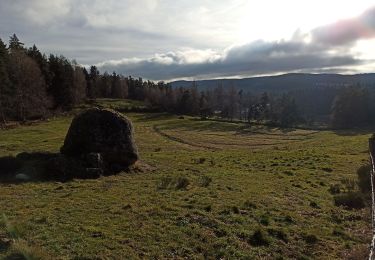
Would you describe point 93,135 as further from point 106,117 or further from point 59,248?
point 59,248

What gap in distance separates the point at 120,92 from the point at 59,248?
187 metres

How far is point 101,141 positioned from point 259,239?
55.3 feet

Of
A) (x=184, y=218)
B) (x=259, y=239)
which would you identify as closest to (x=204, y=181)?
(x=184, y=218)

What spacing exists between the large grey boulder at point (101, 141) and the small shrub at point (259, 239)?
15328mm

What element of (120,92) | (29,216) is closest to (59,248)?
(29,216)

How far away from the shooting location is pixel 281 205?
2181cm

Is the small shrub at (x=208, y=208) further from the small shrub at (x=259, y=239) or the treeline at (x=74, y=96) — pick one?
the treeline at (x=74, y=96)

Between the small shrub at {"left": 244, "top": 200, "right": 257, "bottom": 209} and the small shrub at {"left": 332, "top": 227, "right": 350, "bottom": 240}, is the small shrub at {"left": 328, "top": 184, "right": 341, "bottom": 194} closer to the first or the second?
the small shrub at {"left": 244, "top": 200, "right": 257, "bottom": 209}

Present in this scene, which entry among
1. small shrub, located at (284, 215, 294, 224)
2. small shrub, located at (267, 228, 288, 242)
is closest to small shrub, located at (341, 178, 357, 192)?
small shrub, located at (284, 215, 294, 224)

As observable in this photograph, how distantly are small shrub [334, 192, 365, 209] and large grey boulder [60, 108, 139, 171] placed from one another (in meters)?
14.7

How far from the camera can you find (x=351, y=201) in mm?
23344

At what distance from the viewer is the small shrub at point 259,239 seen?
15.8 m

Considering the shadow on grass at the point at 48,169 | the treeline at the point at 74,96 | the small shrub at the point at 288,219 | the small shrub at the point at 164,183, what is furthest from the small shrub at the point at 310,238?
the treeline at the point at 74,96

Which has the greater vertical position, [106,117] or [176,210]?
[106,117]
